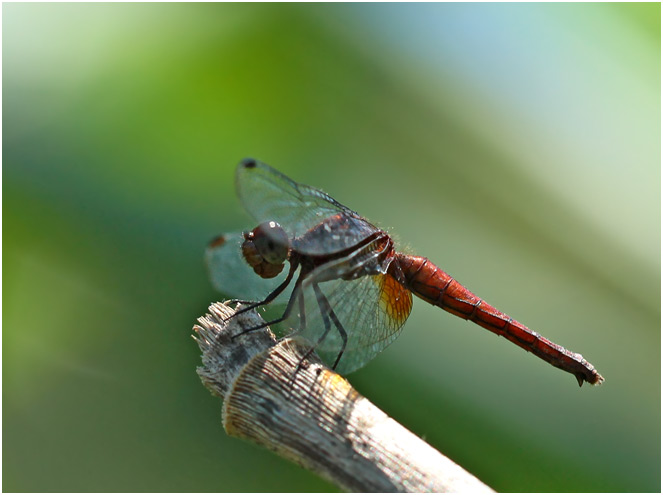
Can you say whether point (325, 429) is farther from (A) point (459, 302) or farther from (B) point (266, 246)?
(A) point (459, 302)

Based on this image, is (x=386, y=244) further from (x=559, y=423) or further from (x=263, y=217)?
(x=559, y=423)

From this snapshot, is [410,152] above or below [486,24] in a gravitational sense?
below

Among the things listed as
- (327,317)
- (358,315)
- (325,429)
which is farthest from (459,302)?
(325,429)

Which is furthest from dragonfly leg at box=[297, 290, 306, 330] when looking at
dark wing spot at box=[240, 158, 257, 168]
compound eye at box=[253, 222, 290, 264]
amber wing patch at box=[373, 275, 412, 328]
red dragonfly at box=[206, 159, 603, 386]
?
dark wing spot at box=[240, 158, 257, 168]

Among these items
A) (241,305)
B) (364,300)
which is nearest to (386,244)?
(364,300)

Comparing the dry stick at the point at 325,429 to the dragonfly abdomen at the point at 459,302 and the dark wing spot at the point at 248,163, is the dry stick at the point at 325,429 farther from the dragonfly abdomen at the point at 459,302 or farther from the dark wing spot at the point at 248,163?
the dragonfly abdomen at the point at 459,302

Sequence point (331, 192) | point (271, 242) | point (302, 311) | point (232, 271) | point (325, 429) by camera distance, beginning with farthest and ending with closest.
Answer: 1. point (331, 192)
2. point (232, 271)
3. point (271, 242)
4. point (302, 311)
5. point (325, 429)
